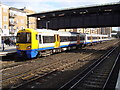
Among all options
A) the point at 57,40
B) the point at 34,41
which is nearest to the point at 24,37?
the point at 34,41

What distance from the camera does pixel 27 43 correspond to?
46.5 ft

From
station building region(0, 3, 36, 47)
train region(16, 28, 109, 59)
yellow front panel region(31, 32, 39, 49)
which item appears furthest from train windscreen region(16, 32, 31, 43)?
station building region(0, 3, 36, 47)

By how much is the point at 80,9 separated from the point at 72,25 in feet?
11.4

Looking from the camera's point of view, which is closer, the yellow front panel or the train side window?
the yellow front panel

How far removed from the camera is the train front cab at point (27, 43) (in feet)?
46.3

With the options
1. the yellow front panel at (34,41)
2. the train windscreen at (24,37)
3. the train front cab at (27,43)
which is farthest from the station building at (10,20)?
the yellow front panel at (34,41)

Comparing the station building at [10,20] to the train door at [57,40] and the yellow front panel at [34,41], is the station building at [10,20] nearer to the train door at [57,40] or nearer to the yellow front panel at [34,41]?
the train door at [57,40]

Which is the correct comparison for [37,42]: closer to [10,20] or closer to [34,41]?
[34,41]

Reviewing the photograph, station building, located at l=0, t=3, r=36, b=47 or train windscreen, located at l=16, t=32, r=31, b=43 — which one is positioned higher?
station building, located at l=0, t=3, r=36, b=47

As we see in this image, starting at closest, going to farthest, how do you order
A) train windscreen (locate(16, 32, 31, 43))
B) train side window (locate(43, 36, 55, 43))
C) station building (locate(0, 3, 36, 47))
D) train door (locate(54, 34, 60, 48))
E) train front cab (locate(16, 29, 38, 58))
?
1. train front cab (locate(16, 29, 38, 58))
2. train windscreen (locate(16, 32, 31, 43))
3. train side window (locate(43, 36, 55, 43))
4. train door (locate(54, 34, 60, 48))
5. station building (locate(0, 3, 36, 47))

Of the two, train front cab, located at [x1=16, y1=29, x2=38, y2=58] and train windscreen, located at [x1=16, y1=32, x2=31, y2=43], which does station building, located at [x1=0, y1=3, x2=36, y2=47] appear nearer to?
train windscreen, located at [x1=16, y1=32, x2=31, y2=43]

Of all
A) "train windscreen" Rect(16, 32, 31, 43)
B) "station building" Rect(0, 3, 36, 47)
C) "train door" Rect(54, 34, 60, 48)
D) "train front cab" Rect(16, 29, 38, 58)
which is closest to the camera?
"train front cab" Rect(16, 29, 38, 58)

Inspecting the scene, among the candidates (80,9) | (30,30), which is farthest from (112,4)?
(30,30)

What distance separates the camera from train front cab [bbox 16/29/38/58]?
46.3 feet
